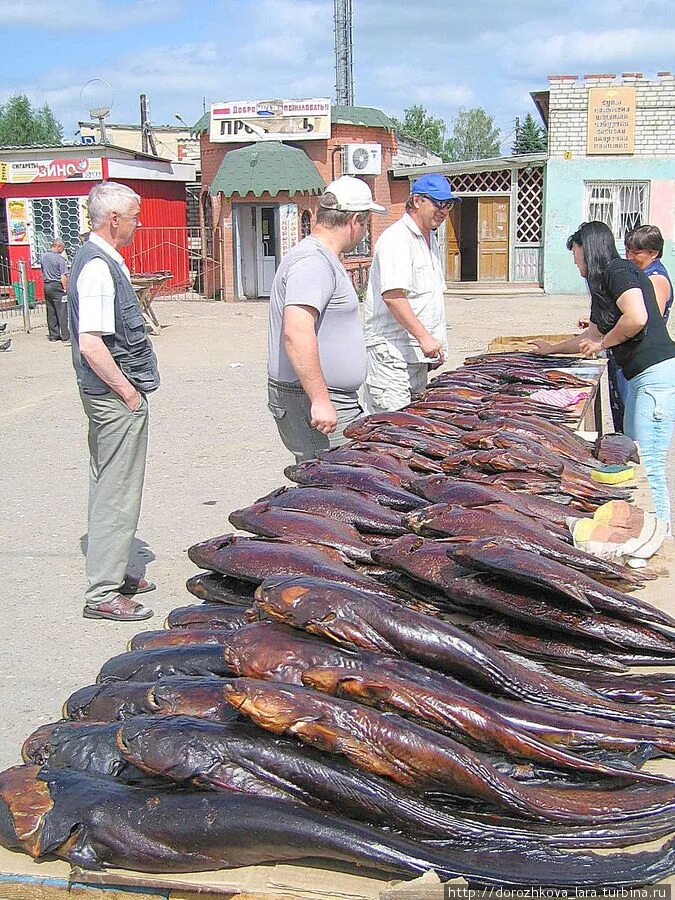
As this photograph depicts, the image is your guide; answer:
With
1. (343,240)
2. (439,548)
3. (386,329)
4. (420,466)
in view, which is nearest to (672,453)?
(386,329)

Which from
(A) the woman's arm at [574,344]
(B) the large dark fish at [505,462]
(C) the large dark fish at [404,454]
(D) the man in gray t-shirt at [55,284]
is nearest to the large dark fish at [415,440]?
(C) the large dark fish at [404,454]

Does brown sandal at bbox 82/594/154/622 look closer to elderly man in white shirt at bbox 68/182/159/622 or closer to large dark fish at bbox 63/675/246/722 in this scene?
elderly man in white shirt at bbox 68/182/159/622

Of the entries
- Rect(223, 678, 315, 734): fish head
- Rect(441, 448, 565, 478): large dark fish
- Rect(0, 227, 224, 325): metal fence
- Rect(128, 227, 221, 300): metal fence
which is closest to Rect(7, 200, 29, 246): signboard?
Rect(0, 227, 224, 325): metal fence

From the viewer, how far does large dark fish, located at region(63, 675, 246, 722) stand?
6.54 ft

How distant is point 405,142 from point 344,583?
100 ft

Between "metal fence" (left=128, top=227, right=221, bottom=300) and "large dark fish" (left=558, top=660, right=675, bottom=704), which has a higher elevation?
"metal fence" (left=128, top=227, right=221, bottom=300)

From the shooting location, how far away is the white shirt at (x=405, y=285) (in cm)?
572

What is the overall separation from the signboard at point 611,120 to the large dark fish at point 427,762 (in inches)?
1042

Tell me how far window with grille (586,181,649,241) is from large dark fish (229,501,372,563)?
24909mm

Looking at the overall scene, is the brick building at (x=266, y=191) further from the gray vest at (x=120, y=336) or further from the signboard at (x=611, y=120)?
the gray vest at (x=120, y=336)

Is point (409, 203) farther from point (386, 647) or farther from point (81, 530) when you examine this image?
point (386, 647)

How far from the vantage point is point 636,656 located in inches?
86.8

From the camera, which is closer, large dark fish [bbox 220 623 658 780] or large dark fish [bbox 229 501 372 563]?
large dark fish [bbox 220 623 658 780]

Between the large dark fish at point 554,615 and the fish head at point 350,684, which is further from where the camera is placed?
the large dark fish at point 554,615
